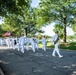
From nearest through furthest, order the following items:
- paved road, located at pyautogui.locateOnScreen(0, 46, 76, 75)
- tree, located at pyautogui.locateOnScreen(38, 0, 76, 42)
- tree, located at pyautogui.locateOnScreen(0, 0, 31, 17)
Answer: paved road, located at pyautogui.locateOnScreen(0, 46, 76, 75)
tree, located at pyautogui.locateOnScreen(0, 0, 31, 17)
tree, located at pyautogui.locateOnScreen(38, 0, 76, 42)

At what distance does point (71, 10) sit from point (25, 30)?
29193mm

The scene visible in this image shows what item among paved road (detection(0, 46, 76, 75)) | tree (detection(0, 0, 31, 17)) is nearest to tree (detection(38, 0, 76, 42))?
tree (detection(0, 0, 31, 17))

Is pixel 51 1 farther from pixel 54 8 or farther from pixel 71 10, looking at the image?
pixel 71 10

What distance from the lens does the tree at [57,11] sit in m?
40.5

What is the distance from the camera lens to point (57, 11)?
41906 millimetres

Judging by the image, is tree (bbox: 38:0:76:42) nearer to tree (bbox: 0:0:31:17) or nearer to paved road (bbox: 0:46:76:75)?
tree (bbox: 0:0:31:17)

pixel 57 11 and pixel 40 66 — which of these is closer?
pixel 40 66

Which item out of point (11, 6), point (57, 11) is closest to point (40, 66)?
point (11, 6)

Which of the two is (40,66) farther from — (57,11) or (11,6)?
(57,11)

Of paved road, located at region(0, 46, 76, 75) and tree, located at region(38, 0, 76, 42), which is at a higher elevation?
tree, located at region(38, 0, 76, 42)

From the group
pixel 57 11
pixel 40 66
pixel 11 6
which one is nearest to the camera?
pixel 40 66

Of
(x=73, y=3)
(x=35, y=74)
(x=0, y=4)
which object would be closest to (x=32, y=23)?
(x=73, y=3)

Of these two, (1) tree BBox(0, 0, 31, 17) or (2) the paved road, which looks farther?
(1) tree BBox(0, 0, 31, 17)

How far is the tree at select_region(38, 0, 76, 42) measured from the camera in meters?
40.5
